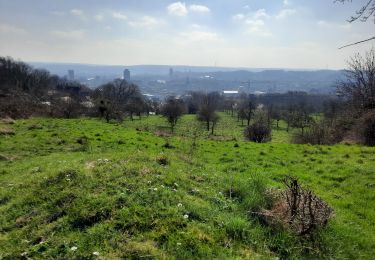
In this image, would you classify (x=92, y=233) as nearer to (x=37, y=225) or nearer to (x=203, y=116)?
(x=37, y=225)

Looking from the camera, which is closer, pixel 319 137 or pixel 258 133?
pixel 258 133

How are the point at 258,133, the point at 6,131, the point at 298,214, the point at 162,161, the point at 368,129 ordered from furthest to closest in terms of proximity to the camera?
the point at 258,133
the point at 368,129
the point at 6,131
the point at 162,161
the point at 298,214

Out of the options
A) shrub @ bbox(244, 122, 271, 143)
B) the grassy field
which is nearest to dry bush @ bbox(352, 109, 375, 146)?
shrub @ bbox(244, 122, 271, 143)

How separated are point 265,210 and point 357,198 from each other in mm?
4529

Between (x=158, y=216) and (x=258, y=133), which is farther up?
(x=158, y=216)

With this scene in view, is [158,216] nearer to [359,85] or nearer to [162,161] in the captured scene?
[162,161]

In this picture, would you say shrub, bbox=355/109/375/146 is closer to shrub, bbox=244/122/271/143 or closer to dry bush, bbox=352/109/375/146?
dry bush, bbox=352/109/375/146

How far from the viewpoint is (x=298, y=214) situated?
727 cm

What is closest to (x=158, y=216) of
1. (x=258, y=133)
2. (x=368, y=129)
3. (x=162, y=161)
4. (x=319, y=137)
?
(x=162, y=161)

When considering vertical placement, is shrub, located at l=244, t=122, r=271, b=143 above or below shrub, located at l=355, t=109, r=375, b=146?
below

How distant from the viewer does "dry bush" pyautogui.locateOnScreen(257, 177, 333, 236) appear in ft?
23.1

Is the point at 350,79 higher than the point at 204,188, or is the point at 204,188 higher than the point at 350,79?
the point at 350,79

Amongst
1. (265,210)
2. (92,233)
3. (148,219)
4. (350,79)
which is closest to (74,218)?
(92,233)

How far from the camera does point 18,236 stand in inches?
276
